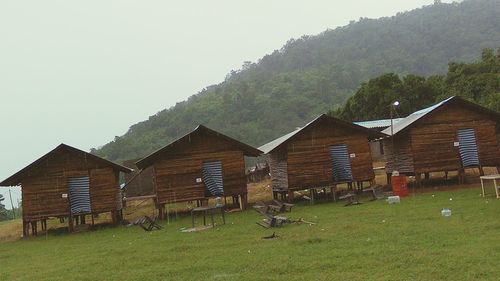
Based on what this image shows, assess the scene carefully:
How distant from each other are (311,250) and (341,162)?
14.5 metres

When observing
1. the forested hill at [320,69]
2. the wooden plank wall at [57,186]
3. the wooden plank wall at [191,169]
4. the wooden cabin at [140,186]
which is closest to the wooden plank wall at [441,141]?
the wooden plank wall at [191,169]

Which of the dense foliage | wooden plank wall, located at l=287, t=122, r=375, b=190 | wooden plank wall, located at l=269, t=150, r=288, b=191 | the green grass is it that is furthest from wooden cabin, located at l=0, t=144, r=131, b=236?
the dense foliage

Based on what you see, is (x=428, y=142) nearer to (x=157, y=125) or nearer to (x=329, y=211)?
(x=329, y=211)

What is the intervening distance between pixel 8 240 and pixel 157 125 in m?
58.9

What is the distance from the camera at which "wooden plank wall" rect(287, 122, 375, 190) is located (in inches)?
1014

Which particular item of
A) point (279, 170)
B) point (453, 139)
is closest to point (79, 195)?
point (279, 170)

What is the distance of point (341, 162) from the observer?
26.3 meters

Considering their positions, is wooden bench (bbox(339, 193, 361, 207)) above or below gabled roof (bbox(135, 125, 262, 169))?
below

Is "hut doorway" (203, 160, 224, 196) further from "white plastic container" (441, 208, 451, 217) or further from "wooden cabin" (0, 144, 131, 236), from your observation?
"white plastic container" (441, 208, 451, 217)

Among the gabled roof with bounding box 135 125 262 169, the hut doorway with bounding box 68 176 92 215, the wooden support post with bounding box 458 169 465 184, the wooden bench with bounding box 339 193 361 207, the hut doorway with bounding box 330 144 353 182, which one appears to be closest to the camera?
the wooden bench with bounding box 339 193 361 207

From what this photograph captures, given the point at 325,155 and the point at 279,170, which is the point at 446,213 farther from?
the point at 279,170

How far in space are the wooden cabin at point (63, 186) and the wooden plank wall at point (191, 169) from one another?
2.33 meters

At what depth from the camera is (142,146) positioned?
70.6m

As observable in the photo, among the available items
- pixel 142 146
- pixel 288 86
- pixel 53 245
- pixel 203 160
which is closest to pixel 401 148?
pixel 203 160
